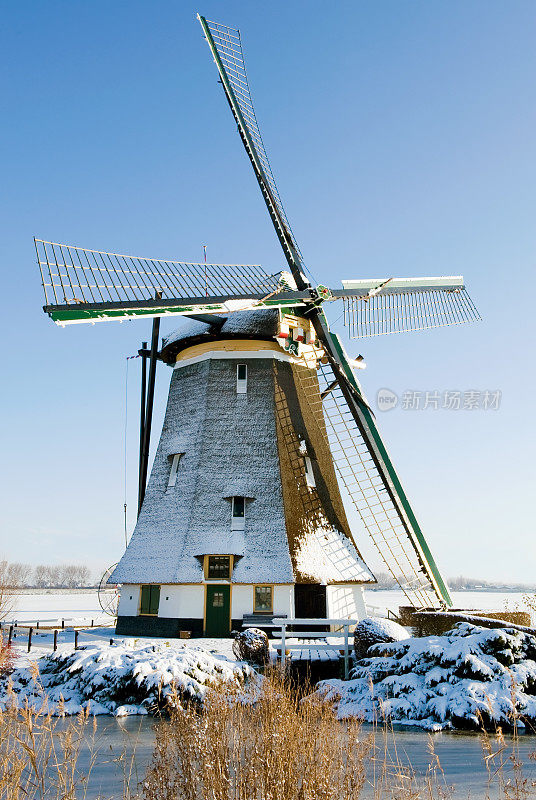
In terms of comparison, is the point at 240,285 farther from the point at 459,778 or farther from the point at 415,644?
the point at 459,778

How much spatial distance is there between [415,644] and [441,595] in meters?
6.41

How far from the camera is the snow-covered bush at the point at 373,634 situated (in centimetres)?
1339

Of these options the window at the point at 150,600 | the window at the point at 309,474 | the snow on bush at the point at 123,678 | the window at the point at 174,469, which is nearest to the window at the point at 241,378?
the window at the point at 174,469

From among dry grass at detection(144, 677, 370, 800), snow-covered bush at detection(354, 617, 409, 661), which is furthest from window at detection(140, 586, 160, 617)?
dry grass at detection(144, 677, 370, 800)

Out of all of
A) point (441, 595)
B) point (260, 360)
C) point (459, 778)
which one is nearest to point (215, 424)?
point (260, 360)

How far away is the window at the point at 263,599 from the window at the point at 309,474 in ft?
10.8

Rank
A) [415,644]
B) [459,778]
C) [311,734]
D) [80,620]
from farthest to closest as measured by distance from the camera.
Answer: [80,620]
[415,644]
[459,778]
[311,734]

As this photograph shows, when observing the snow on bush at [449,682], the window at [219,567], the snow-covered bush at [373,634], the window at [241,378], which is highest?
the window at [241,378]

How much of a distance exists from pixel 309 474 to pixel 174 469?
3.96 metres

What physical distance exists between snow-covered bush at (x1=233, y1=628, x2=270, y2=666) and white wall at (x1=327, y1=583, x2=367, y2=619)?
173 inches

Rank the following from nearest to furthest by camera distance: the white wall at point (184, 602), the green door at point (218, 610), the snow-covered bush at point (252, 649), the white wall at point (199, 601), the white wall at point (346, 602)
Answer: the snow-covered bush at point (252, 649) → the white wall at point (199, 601) → the green door at point (218, 610) → the white wall at point (184, 602) → the white wall at point (346, 602)

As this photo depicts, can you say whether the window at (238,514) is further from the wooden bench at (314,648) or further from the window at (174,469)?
the wooden bench at (314,648)

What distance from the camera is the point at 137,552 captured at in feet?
61.9

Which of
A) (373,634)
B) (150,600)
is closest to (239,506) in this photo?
(150,600)
